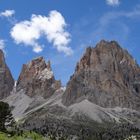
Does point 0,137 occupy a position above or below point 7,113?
below

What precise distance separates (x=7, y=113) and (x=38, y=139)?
31.2 metres

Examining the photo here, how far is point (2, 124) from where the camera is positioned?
171ft

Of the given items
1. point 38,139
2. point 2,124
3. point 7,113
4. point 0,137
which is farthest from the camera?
point 7,113

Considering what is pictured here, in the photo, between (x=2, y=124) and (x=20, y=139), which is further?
(x=2, y=124)

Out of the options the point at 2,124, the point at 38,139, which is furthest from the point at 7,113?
the point at 38,139

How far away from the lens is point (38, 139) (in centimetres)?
2623

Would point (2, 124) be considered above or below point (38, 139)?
above

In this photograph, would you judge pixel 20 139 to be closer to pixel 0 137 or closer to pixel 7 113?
pixel 0 137

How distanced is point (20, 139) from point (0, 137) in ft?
5.65

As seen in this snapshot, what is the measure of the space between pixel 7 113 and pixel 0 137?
33.9 meters

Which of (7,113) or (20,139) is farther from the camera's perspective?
(7,113)

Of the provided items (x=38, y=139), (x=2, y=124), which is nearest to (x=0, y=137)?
(x=38, y=139)

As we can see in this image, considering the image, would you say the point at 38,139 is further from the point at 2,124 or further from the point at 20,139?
the point at 2,124

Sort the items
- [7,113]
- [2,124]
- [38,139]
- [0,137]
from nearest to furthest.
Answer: [0,137]
[38,139]
[2,124]
[7,113]
